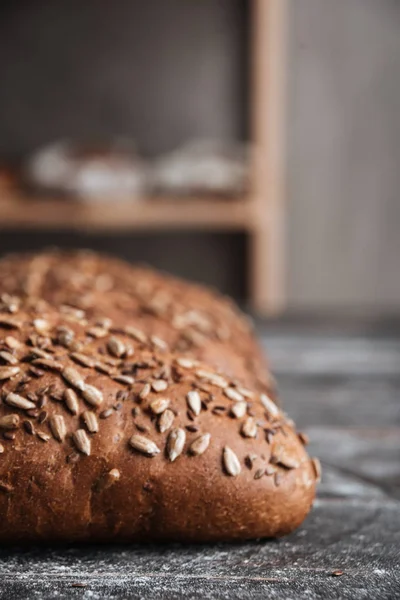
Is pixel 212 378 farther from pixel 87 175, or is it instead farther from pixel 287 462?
pixel 87 175

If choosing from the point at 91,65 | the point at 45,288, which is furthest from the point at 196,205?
the point at 45,288

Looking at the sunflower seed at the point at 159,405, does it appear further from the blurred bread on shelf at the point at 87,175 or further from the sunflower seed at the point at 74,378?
the blurred bread on shelf at the point at 87,175

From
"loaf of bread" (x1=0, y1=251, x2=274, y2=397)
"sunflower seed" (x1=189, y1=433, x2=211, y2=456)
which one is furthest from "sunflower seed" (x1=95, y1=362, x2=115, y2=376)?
"loaf of bread" (x1=0, y1=251, x2=274, y2=397)

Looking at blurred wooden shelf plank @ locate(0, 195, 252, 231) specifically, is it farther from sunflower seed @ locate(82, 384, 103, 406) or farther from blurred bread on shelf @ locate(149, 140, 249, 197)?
sunflower seed @ locate(82, 384, 103, 406)

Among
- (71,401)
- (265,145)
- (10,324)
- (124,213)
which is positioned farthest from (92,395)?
(265,145)

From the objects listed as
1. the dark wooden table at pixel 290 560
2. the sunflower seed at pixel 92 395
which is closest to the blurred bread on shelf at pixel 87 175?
the dark wooden table at pixel 290 560

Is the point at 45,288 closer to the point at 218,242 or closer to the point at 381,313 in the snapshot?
the point at 381,313

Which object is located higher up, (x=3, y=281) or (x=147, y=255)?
(x=3, y=281)
